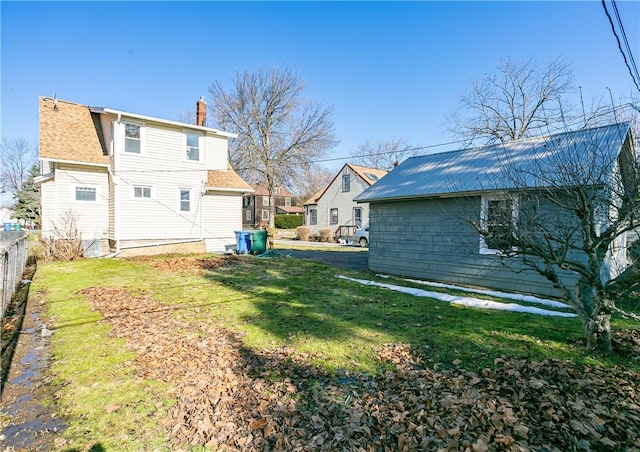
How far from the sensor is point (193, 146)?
668 inches

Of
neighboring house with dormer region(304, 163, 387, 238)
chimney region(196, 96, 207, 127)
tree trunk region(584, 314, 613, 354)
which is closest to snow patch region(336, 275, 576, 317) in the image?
tree trunk region(584, 314, 613, 354)

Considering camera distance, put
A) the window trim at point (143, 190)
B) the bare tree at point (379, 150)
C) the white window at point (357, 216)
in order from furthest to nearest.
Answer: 1. the bare tree at point (379, 150)
2. the white window at point (357, 216)
3. the window trim at point (143, 190)

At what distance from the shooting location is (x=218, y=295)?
8180 mm

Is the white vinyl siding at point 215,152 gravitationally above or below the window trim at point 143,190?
above

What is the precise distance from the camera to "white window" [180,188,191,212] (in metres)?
16.6

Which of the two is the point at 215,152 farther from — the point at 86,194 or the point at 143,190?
the point at 86,194

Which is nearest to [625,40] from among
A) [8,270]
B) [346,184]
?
[8,270]

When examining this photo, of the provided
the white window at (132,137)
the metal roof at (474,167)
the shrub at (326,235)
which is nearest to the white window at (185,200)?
the white window at (132,137)

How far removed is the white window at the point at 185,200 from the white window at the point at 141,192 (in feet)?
5.02

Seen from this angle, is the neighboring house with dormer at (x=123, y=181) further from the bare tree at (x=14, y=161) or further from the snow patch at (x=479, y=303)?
the bare tree at (x=14, y=161)

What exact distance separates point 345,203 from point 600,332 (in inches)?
1065

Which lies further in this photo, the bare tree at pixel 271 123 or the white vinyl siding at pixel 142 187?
the bare tree at pixel 271 123

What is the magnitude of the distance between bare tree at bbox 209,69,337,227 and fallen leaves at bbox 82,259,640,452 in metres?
27.7

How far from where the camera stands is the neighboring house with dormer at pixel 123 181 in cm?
1415
